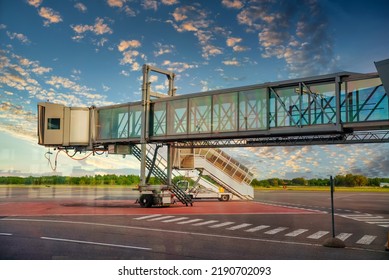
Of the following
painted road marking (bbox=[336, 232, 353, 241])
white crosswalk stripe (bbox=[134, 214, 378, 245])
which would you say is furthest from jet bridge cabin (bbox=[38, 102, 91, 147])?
painted road marking (bbox=[336, 232, 353, 241])

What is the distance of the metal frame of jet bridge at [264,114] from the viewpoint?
2611cm

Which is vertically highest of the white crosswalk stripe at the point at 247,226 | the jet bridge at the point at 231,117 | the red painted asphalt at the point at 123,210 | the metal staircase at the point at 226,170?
the jet bridge at the point at 231,117

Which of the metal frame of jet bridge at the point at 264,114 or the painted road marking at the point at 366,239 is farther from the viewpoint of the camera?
the metal frame of jet bridge at the point at 264,114

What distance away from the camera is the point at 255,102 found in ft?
102

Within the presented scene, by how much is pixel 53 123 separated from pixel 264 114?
77.2ft

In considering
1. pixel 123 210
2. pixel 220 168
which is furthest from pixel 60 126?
pixel 220 168

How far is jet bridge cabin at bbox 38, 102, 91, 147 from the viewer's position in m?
41.9

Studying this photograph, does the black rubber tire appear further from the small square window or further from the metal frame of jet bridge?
the small square window

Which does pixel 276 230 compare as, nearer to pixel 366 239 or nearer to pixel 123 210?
pixel 366 239

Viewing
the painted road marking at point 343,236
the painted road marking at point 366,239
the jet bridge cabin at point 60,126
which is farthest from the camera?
the jet bridge cabin at point 60,126

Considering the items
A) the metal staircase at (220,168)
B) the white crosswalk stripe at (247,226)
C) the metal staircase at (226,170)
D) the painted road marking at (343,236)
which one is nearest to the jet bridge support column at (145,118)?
the metal staircase at (220,168)

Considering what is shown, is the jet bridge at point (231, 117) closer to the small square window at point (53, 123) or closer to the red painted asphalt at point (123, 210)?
the small square window at point (53, 123)

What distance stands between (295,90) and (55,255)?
2078 centimetres
